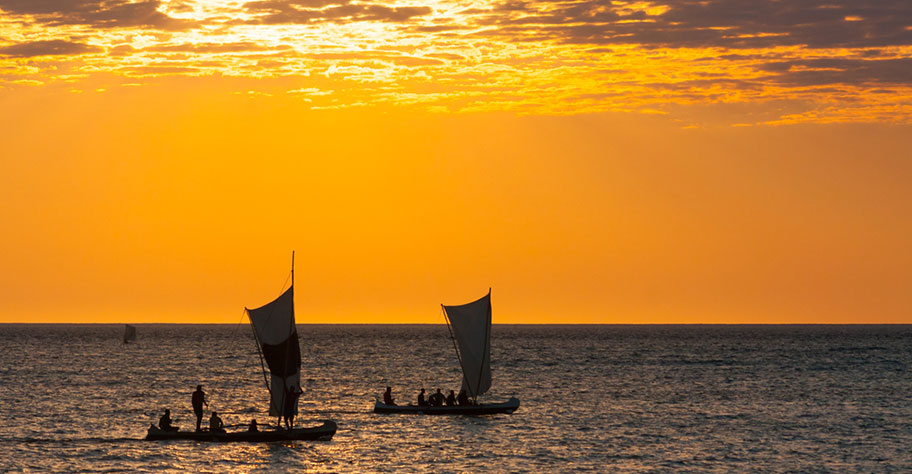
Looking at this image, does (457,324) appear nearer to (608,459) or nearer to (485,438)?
(485,438)

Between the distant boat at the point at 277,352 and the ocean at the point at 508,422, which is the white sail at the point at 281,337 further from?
the ocean at the point at 508,422

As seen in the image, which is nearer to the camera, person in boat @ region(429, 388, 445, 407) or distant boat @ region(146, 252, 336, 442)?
distant boat @ region(146, 252, 336, 442)

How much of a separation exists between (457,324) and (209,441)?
22.4 meters

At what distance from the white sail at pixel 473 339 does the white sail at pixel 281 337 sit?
19.8 metres

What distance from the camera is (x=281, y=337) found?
57.7 m

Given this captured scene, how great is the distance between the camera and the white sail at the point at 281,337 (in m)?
57.6

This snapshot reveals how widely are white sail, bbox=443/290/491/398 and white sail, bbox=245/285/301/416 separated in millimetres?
19826

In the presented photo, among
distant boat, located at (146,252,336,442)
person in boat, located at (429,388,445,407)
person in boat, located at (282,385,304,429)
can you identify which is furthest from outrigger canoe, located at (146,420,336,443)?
person in boat, located at (429,388,445,407)

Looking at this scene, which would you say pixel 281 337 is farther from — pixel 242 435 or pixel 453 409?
pixel 453 409

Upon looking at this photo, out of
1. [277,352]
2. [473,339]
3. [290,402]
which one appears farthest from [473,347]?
[277,352]

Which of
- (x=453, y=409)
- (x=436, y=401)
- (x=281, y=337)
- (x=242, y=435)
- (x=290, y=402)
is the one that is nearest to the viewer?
(x=281, y=337)

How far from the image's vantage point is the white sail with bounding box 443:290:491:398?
250ft

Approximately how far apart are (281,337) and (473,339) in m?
21.2

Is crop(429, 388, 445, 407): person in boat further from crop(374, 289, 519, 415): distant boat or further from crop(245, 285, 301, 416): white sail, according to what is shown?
crop(245, 285, 301, 416): white sail
